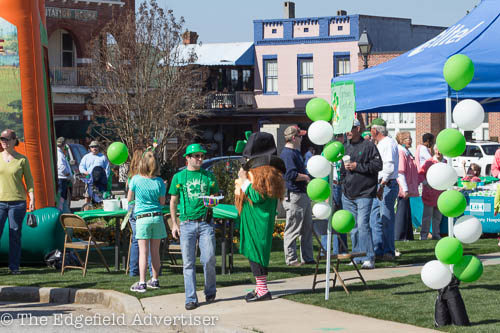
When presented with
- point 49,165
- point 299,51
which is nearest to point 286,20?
point 299,51

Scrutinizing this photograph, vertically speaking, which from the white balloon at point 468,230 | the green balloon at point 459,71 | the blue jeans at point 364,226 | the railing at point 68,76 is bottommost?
the blue jeans at point 364,226

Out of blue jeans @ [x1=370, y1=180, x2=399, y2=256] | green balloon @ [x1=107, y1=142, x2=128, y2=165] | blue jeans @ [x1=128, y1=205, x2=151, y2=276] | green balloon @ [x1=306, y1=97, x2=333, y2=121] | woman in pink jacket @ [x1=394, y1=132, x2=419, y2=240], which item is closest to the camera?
green balloon @ [x1=306, y1=97, x2=333, y2=121]

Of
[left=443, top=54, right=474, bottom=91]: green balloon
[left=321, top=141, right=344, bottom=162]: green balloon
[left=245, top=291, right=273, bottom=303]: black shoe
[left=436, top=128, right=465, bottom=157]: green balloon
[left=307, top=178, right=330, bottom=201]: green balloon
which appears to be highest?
[left=443, top=54, right=474, bottom=91]: green balloon

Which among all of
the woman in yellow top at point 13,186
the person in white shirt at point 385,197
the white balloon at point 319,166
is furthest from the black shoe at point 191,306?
the person in white shirt at point 385,197

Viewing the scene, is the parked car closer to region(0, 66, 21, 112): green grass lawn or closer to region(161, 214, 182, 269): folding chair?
region(0, 66, 21, 112): green grass lawn

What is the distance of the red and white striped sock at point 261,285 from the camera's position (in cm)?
988

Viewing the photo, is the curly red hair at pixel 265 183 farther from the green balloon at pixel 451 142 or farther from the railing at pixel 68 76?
the railing at pixel 68 76

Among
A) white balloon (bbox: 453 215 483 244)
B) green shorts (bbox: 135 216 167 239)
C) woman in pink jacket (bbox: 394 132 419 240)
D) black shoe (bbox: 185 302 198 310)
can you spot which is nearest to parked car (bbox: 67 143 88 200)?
woman in pink jacket (bbox: 394 132 419 240)

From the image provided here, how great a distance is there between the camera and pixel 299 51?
54281 mm

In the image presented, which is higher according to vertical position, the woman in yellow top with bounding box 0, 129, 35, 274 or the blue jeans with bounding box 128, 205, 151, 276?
the woman in yellow top with bounding box 0, 129, 35, 274

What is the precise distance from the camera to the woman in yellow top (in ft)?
40.8

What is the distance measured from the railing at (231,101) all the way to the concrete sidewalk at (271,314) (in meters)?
44.3

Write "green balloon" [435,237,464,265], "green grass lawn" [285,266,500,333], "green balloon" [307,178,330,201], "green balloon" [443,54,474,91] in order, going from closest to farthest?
"green balloon" [435,237,464,265]
"green balloon" [443,54,474,91]
"green grass lawn" [285,266,500,333]
"green balloon" [307,178,330,201]

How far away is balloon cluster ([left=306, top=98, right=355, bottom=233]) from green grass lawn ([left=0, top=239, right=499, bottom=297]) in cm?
224
